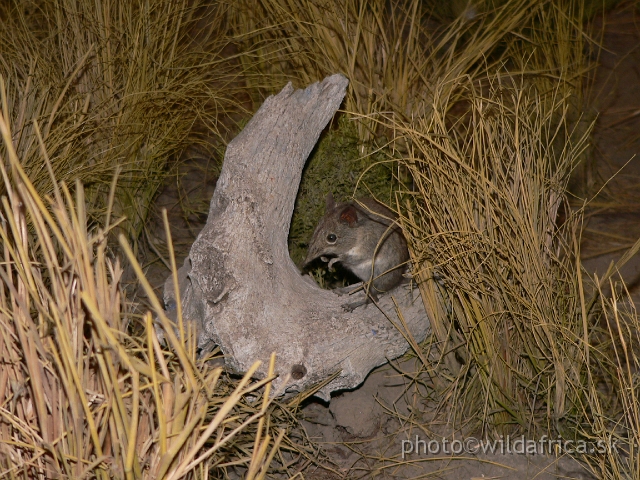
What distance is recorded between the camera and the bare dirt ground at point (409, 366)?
3.16 m

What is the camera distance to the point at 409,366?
3.70 meters

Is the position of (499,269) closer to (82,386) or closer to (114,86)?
(82,386)

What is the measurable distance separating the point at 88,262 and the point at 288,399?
6.15 ft

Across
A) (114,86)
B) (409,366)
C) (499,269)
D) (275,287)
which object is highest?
(114,86)

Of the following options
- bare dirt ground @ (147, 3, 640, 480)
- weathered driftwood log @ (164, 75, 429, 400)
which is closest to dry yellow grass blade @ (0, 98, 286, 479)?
weathered driftwood log @ (164, 75, 429, 400)

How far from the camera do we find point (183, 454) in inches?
78.7

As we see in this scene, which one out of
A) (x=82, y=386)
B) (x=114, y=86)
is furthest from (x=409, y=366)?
(x=114, y=86)

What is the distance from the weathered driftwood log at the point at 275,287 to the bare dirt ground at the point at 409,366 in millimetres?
254

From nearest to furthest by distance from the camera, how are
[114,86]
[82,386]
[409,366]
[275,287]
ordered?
[82,386] < [275,287] < [409,366] < [114,86]

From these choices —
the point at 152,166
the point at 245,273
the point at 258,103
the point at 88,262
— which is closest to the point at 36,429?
the point at 88,262

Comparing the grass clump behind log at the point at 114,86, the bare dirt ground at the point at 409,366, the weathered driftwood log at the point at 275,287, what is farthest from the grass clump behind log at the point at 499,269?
the grass clump behind log at the point at 114,86

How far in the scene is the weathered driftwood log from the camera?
3104 millimetres

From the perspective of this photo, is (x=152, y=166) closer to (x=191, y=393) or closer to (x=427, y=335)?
(x=427, y=335)

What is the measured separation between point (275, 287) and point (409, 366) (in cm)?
94
